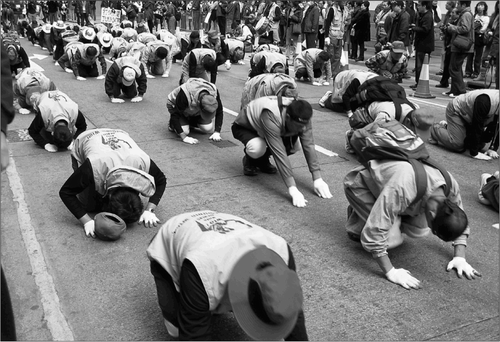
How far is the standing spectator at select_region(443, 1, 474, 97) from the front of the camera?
33.1ft

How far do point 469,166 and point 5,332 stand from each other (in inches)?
219

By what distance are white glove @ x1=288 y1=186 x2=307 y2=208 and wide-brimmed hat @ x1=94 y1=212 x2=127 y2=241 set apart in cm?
164

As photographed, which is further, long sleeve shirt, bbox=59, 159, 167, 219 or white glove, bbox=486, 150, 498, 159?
white glove, bbox=486, 150, 498, 159

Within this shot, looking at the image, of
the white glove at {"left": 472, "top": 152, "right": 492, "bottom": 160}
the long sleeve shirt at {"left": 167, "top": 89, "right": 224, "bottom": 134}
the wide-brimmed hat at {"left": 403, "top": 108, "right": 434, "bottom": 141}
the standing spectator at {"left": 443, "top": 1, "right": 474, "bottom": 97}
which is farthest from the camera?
the standing spectator at {"left": 443, "top": 1, "right": 474, "bottom": 97}

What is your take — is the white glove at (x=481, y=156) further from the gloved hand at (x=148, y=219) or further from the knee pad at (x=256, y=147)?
the gloved hand at (x=148, y=219)

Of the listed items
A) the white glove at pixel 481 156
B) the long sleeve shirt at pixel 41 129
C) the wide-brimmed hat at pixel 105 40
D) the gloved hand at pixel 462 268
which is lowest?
the gloved hand at pixel 462 268

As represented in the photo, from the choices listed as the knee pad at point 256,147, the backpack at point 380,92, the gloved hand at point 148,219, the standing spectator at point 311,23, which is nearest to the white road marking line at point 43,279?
the gloved hand at point 148,219

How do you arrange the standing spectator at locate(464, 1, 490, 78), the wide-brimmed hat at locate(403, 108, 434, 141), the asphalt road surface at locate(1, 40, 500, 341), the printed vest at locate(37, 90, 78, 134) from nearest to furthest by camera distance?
the asphalt road surface at locate(1, 40, 500, 341) < the wide-brimmed hat at locate(403, 108, 434, 141) < the printed vest at locate(37, 90, 78, 134) < the standing spectator at locate(464, 1, 490, 78)

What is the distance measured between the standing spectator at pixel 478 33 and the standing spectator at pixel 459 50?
4.61 ft

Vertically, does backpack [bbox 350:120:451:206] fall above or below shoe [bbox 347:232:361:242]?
above

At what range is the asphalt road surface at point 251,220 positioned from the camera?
123 inches

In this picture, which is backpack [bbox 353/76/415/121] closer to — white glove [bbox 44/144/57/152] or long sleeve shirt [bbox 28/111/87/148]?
long sleeve shirt [bbox 28/111/87/148]

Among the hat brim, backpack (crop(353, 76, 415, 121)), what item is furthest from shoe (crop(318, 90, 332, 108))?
the hat brim

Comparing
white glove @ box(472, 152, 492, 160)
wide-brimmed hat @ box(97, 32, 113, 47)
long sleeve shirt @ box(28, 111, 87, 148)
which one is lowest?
white glove @ box(472, 152, 492, 160)
